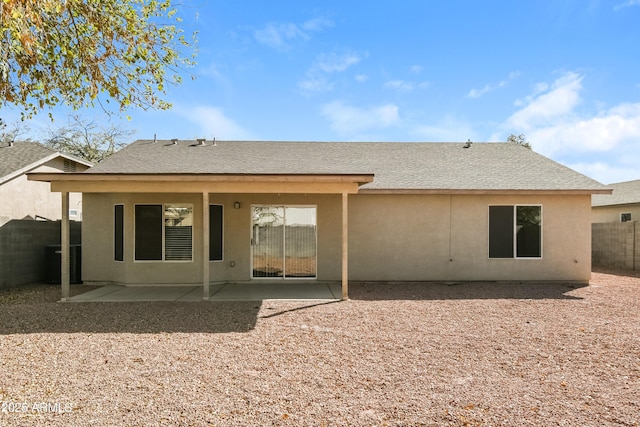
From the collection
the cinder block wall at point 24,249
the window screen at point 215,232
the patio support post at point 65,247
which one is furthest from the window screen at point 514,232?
the cinder block wall at point 24,249

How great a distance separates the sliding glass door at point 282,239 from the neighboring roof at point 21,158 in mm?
7404

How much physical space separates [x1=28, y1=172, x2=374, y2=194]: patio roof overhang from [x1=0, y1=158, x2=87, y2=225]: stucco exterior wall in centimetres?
391

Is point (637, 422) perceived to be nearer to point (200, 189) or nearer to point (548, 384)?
point (548, 384)

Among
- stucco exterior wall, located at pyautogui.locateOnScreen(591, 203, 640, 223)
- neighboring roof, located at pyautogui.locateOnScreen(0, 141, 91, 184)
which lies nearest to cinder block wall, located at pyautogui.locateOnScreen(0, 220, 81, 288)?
neighboring roof, located at pyautogui.locateOnScreen(0, 141, 91, 184)

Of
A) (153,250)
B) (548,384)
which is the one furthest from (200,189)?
(548,384)

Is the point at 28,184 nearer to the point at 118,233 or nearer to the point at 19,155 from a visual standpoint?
the point at 19,155

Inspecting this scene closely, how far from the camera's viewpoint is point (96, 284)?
32.9 ft

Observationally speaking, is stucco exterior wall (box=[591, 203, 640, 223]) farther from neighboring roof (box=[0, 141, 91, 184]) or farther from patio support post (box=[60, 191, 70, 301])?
neighboring roof (box=[0, 141, 91, 184])

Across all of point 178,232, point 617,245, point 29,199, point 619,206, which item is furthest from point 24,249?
point 619,206

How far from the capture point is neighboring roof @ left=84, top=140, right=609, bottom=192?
9977 millimetres

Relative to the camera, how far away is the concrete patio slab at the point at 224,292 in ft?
26.8

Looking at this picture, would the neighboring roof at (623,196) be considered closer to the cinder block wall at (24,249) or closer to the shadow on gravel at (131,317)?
the shadow on gravel at (131,317)

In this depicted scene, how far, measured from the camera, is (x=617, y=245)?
46.1ft

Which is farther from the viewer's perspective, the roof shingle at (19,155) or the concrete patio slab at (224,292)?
the roof shingle at (19,155)
